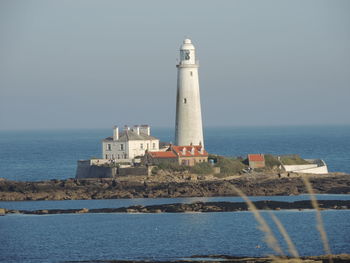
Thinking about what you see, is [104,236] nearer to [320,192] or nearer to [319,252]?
[319,252]

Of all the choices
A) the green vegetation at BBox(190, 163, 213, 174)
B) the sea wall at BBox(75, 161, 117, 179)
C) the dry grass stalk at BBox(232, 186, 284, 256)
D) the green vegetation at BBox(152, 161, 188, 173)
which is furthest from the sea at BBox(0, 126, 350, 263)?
the dry grass stalk at BBox(232, 186, 284, 256)

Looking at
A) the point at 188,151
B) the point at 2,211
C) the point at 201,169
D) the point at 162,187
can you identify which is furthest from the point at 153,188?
the point at 2,211

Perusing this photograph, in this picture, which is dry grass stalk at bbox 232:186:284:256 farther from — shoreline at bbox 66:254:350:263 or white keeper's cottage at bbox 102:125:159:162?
white keeper's cottage at bbox 102:125:159:162

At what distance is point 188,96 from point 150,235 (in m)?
20.2

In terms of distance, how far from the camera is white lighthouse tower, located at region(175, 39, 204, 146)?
52.8 meters

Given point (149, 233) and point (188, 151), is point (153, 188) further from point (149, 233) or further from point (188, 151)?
point (149, 233)

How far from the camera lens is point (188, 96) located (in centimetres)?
5272

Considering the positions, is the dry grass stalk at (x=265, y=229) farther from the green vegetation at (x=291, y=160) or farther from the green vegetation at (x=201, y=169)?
the green vegetation at (x=291, y=160)

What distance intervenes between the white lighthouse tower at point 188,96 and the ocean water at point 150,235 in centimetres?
1329

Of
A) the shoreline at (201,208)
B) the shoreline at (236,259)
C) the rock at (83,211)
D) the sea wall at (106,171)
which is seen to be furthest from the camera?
the sea wall at (106,171)

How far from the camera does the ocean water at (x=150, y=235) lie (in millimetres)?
28469

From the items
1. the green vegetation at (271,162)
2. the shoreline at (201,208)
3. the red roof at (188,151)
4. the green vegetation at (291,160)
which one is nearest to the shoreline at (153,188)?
the red roof at (188,151)

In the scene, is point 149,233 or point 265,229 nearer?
point 265,229

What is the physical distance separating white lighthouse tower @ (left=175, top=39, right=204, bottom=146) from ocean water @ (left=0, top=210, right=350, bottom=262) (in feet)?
43.6
